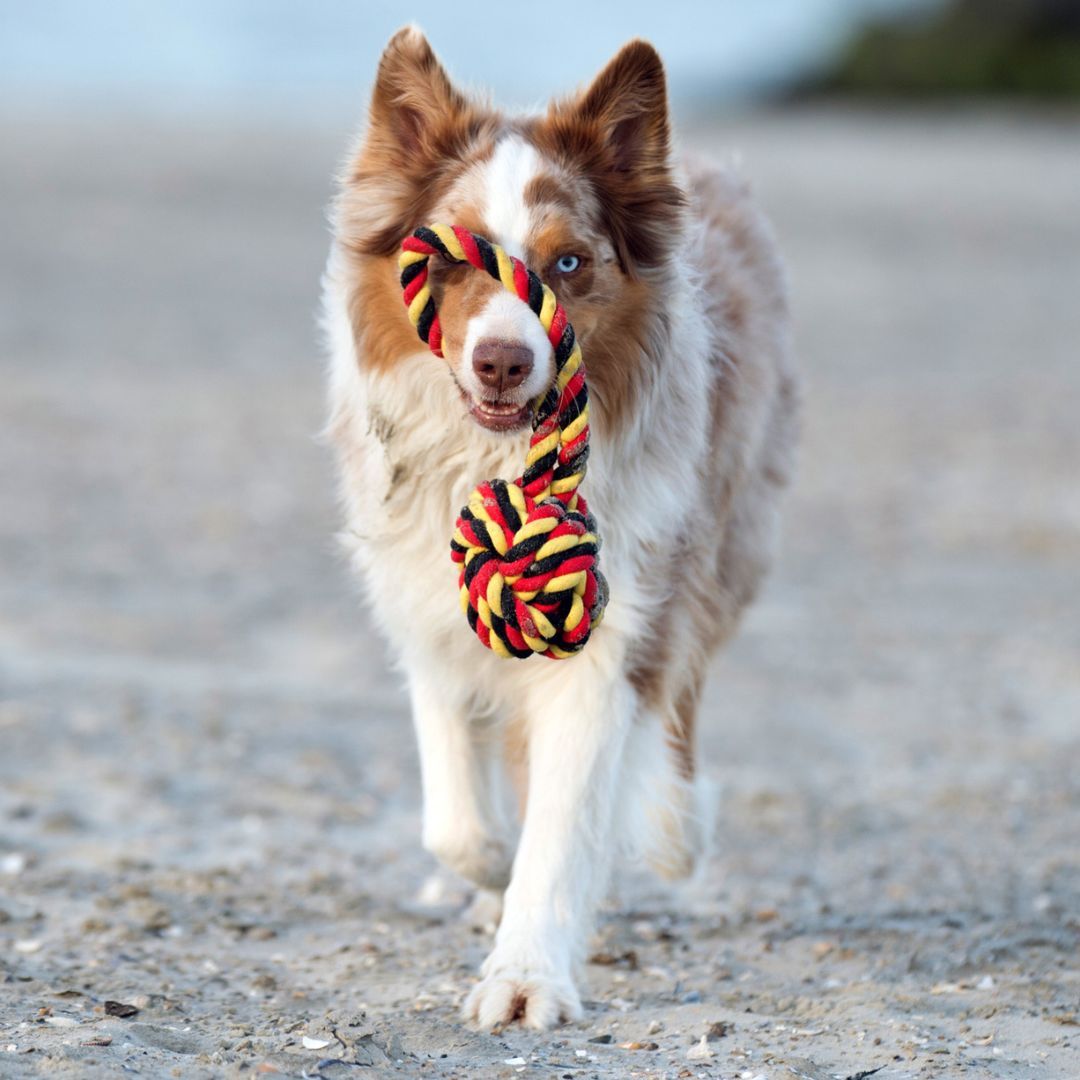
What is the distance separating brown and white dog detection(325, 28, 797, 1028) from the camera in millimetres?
3996

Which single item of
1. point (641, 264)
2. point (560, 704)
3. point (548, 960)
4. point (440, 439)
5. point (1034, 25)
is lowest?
point (548, 960)

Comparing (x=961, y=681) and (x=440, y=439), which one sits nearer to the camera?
(x=440, y=439)

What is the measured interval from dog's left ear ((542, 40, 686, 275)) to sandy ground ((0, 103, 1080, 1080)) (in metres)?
1.84

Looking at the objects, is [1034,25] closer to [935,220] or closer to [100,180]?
[935,220]

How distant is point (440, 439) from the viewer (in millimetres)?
4199

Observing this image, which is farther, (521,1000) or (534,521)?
Result: (521,1000)

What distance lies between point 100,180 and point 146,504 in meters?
11.2

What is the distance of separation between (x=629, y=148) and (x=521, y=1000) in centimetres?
205

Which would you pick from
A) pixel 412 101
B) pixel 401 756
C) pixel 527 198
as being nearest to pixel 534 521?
pixel 527 198

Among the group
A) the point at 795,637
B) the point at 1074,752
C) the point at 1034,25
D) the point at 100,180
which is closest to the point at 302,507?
the point at 795,637

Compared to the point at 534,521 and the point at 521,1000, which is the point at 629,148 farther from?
the point at 521,1000

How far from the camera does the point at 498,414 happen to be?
12.6 ft

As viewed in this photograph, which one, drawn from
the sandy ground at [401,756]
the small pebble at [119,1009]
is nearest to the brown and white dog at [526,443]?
the sandy ground at [401,756]

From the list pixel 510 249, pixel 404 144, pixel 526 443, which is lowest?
pixel 526 443
